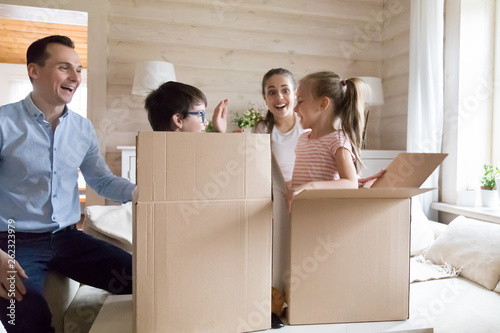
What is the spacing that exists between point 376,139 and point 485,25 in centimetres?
130

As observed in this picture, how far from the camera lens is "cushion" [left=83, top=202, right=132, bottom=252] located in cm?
158

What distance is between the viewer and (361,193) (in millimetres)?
843

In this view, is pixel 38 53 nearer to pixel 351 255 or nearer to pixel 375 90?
pixel 351 255

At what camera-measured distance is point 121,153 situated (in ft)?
10.3

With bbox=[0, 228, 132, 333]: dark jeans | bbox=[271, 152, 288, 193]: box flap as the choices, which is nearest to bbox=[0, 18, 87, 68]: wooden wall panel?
bbox=[0, 228, 132, 333]: dark jeans

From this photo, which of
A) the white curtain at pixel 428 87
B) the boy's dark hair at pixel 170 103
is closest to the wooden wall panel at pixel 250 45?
the white curtain at pixel 428 87

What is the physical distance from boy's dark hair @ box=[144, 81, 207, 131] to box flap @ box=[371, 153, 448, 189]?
73 centimetres

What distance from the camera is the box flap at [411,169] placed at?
0.88 metres

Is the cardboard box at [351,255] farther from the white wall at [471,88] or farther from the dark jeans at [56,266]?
the white wall at [471,88]

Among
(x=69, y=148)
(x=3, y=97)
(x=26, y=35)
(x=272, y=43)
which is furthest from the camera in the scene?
(x=3, y=97)

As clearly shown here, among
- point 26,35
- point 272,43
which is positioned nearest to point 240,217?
point 272,43

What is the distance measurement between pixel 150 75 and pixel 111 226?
5.32 feet

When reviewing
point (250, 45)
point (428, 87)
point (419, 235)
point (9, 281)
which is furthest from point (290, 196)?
point (250, 45)

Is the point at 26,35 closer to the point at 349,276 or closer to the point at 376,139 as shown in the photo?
the point at 376,139
